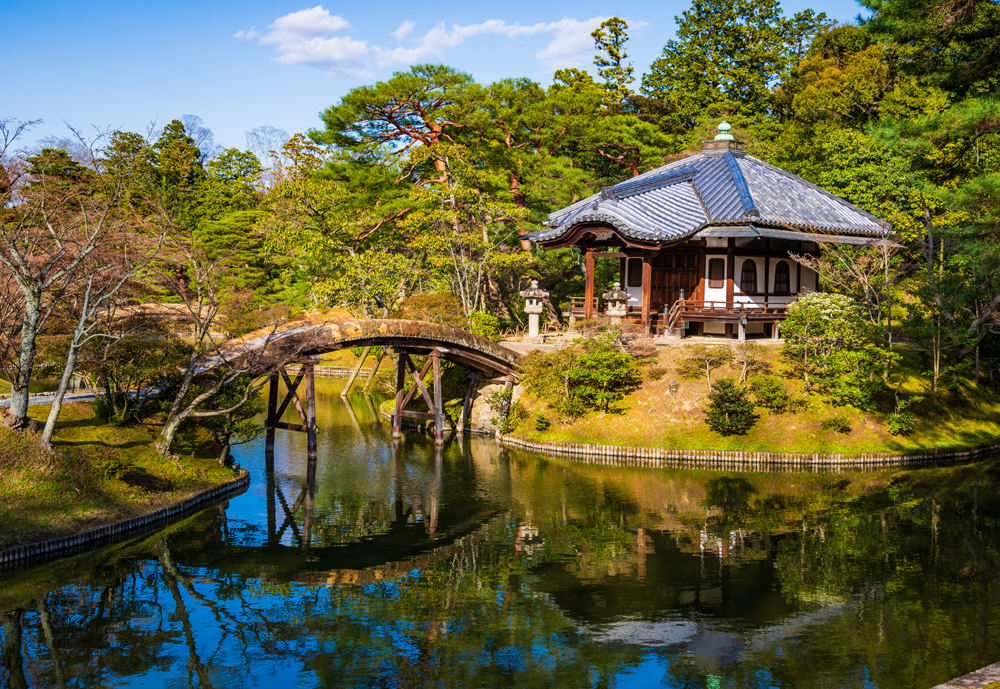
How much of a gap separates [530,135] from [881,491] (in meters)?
26.7

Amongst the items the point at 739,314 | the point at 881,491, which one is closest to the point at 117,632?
the point at 881,491

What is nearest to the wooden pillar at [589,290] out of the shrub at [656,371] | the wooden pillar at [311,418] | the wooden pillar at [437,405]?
the shrub at [656,371]

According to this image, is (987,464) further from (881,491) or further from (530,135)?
(530,135)

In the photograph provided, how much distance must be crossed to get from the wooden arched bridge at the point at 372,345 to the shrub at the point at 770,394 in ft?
29.3

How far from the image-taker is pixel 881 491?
23.8 m

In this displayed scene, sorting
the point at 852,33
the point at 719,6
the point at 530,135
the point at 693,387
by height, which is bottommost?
the point at 693,387

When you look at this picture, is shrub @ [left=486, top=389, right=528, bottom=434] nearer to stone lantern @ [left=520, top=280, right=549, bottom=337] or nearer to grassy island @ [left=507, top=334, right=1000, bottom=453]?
grassy island @ [left=507, top=334, right=1000, bottom=453]

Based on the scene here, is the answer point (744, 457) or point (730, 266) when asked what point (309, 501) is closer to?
point (744, 457)

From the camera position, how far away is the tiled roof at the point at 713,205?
3316 centimetres

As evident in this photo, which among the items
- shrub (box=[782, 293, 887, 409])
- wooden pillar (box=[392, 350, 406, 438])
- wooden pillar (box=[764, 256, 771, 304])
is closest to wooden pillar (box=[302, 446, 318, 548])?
wooden pillar (box=[392, 350, 406, 438])

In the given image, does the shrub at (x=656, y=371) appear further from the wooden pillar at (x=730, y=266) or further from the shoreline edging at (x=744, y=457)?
the wooden pillar at (x=730, y=266)

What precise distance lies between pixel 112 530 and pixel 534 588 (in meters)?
9.61

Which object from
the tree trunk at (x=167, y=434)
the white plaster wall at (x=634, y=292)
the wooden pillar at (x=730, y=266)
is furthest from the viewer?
the white plaster wall at (x=634, y=292)

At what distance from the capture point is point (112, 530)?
18250mm
